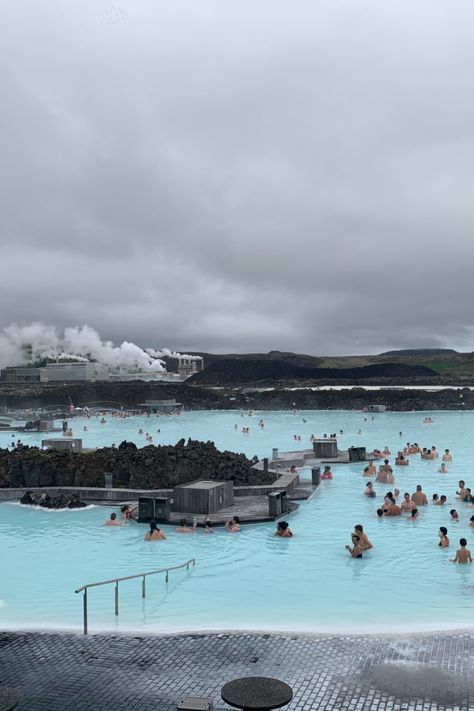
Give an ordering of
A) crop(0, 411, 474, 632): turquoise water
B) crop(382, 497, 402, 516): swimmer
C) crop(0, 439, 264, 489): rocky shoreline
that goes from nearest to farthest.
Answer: crop(0, 411, 474, 632): turquoise water → crop(382, 497, 402, 516): swimmer → crop(0, 439, 264, 489): rocky shoreline

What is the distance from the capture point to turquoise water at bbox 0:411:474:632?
10.3m

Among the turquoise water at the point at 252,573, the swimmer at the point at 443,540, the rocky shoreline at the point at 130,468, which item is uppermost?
the rocky shoreline at the point at 130,468

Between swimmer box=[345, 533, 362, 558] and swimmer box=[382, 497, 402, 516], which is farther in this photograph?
swimmer box=[382, 497, 402, 516]

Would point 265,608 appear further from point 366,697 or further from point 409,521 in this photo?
point 409,521

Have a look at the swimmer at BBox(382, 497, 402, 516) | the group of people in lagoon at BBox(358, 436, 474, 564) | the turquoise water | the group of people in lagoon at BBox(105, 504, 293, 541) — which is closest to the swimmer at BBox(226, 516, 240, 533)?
the group of people in lagoon at BBox(105, 504, 293, 541)

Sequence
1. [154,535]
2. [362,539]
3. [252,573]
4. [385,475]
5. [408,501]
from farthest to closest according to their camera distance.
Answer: [385,475] < [408,501] < [154,535] < [362,539] < [252,573]

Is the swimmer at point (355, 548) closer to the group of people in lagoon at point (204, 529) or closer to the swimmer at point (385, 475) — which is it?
the group of people in lagoon at point (204, 529)

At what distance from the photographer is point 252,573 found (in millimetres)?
12953

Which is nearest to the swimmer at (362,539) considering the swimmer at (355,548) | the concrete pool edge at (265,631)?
the swimmer at (355,548)

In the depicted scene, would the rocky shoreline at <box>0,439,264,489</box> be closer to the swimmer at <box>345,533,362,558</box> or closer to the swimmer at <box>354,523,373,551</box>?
the swimmer at <box>354,523,373,551</box>

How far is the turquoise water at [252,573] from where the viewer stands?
10.3 meters

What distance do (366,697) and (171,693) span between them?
2135mm

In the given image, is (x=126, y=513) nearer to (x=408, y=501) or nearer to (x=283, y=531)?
(x=283, y=531)

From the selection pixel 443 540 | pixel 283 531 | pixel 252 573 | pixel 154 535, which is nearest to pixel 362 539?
pixel 443 540
